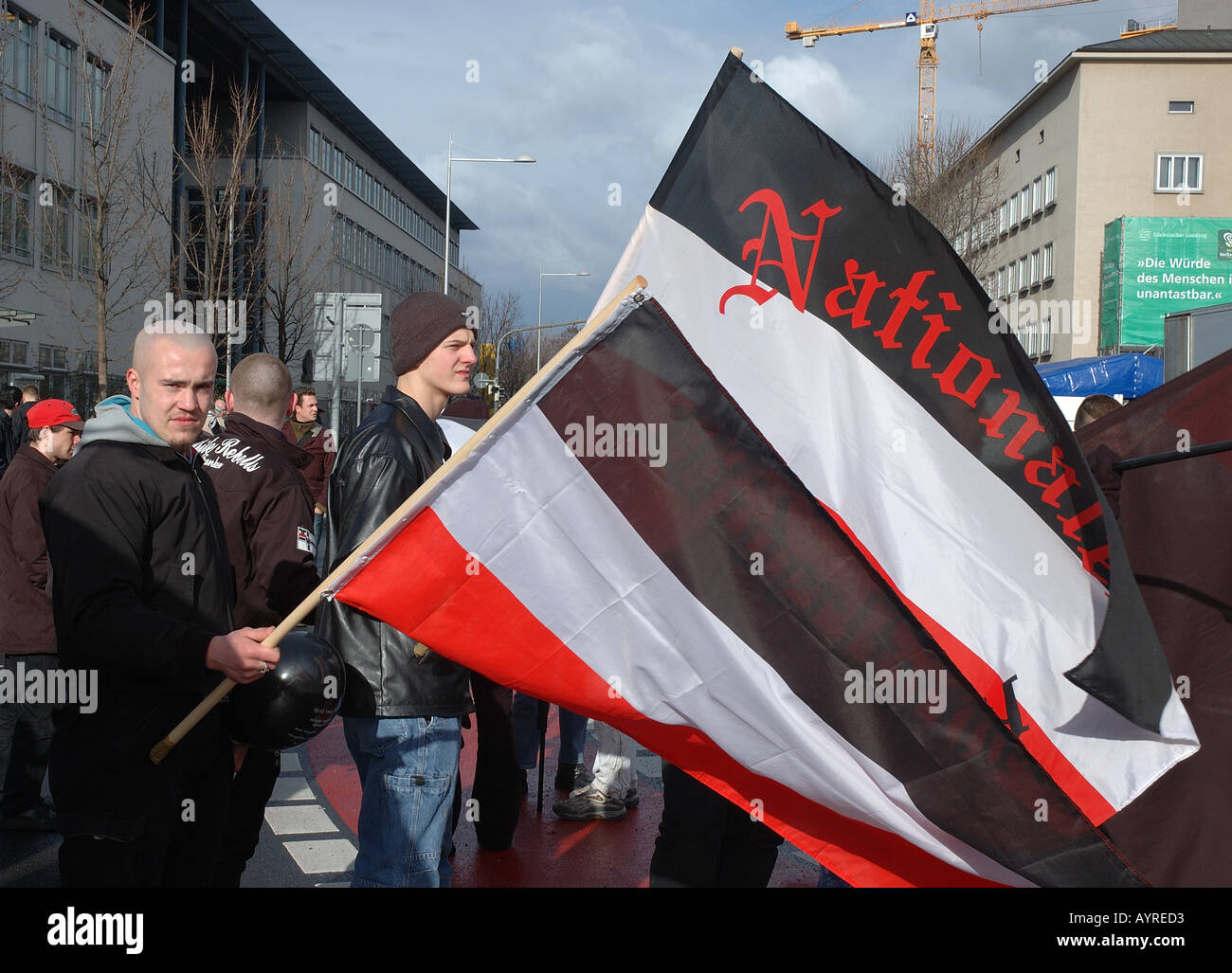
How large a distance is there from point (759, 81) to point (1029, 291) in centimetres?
5320

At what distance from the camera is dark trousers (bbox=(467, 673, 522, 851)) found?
5.21 meters

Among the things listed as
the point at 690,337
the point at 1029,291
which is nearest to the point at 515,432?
the point at 690,337

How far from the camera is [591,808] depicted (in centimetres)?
618

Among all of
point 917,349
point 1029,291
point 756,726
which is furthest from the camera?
point 1029,291

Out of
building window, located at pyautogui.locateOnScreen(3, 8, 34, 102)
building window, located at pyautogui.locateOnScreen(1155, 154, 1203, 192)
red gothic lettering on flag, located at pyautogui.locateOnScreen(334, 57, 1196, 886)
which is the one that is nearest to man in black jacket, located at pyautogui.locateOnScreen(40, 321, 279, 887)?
red gothic lettering on flag, located at pyautogui.locateOnScreen(334, 57, 1196, 886)

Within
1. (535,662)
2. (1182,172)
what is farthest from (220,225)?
(1182,172)

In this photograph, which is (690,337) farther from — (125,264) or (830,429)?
(125,264)

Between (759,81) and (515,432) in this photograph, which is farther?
(759,81)

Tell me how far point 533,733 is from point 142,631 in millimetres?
3795

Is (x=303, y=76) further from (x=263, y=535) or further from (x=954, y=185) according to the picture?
(x=263, y=535)

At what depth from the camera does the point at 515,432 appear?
288cm

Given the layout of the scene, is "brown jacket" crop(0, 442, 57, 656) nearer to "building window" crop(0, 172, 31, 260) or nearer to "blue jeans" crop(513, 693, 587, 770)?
"blue jeans" crop(513, 693, 587, 770)

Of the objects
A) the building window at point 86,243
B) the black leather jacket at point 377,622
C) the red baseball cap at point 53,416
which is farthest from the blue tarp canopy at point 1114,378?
the building window at point 86,243

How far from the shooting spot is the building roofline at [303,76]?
37094 millimetres
